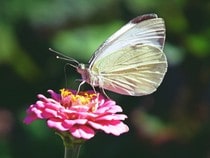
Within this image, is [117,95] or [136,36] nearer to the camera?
[136,36]

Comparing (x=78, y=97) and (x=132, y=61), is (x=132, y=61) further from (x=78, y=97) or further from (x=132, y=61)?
(x=78, y=97)

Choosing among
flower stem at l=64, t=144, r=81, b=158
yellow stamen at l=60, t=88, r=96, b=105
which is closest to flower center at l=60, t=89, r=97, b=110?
yellow stamen at l=60, t=88, r=96, b=105

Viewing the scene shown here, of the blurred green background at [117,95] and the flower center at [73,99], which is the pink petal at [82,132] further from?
the blurred green background at [117,95]

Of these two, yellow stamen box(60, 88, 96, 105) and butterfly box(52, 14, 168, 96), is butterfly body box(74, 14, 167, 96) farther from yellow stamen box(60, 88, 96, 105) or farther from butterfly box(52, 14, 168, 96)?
yellow stamen box(60, 88, 96, 105)

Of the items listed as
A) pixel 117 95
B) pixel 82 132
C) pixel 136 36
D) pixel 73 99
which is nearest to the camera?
pixel 82 132

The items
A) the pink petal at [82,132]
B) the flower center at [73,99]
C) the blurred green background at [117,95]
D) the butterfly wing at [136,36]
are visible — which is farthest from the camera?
the blurred green background at [117,95]

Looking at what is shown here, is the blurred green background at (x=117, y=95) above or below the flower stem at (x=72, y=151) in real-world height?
below

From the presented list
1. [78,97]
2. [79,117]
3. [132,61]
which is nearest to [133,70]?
[132,61]

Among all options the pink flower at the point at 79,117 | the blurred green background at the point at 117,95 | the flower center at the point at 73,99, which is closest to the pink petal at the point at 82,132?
the pink flower at the point at 79,117
